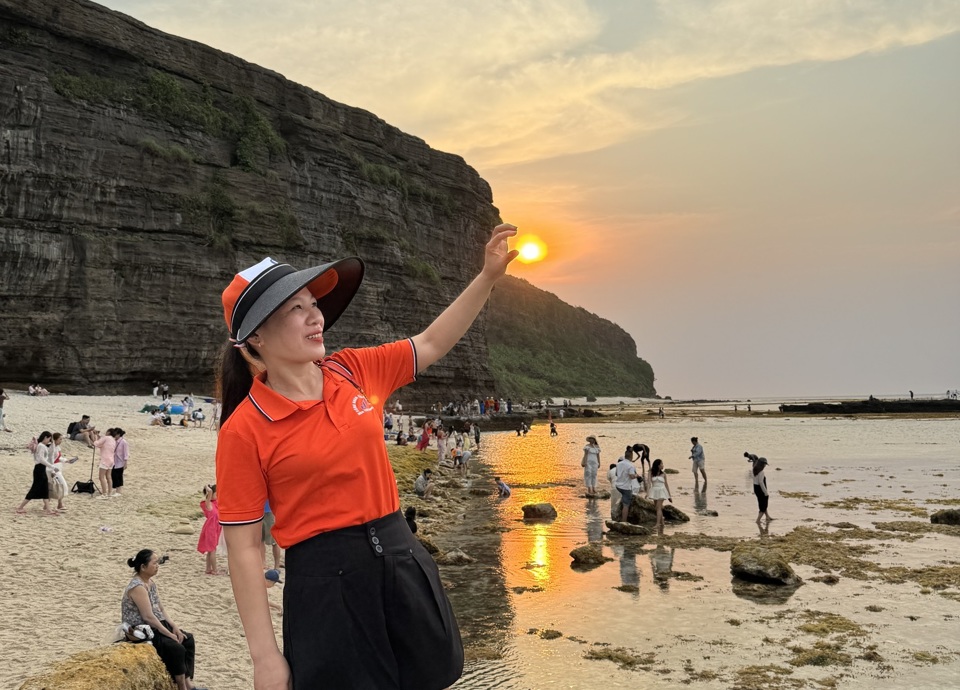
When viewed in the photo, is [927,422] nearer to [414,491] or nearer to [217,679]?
[414,491]

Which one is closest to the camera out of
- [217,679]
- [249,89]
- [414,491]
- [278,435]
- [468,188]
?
[278,435]

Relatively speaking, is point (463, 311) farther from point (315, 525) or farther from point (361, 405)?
point (315, 525)

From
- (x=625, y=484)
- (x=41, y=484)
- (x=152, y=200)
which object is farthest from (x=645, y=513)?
(x=152, y=200)

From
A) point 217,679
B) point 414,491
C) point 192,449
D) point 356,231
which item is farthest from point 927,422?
point 217,679

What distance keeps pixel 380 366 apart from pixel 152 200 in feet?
163

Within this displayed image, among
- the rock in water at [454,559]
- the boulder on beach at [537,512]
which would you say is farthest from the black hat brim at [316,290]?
the boulder on beach at [537,512]

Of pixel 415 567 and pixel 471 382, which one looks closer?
pixel 415 567

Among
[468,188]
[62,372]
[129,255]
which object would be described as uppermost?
[468,188]

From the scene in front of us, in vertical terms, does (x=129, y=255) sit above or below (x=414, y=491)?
above

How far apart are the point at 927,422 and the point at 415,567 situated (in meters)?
80.8

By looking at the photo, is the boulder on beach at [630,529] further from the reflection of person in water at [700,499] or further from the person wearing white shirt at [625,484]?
the reflection of person in water at [700,499]

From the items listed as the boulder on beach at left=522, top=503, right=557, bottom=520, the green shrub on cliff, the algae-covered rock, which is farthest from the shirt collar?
the green shrub on cliff

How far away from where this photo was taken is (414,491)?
2397 cm

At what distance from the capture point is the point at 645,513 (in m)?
18.5
